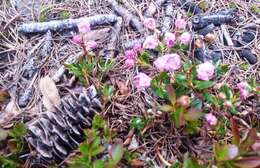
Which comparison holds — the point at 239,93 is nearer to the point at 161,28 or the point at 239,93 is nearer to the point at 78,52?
the point at 161,28

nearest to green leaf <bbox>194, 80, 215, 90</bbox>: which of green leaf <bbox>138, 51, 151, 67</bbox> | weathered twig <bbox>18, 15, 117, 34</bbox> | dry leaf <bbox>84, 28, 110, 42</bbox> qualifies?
green leaf <bbox>138, 51, 151, 67</bbox>

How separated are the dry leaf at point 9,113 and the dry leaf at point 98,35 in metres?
0.54

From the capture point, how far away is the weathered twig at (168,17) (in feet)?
7.16

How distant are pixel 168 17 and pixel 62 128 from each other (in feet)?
3.10

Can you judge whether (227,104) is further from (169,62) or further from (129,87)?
(129,87)

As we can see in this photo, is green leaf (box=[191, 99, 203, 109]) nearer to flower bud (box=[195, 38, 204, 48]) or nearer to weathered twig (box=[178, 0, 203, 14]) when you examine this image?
flower bud (box=[195, 38, 204, 48])

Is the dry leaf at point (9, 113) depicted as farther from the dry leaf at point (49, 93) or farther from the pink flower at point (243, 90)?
the pink flower at point (243, 90)

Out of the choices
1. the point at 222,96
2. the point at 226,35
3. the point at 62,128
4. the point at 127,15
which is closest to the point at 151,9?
the point at 127,15

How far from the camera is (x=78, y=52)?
2078mm

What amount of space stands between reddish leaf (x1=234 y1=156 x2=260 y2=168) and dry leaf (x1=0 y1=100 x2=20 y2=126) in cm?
100

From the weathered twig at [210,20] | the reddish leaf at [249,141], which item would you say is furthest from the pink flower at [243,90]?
the weathered twig at [210,20]

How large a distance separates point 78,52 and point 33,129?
1.82 ft

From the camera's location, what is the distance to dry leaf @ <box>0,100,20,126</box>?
1.80 m

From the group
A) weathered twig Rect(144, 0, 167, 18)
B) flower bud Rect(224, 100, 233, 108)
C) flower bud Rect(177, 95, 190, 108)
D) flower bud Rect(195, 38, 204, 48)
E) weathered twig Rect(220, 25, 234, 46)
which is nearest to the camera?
flower bud Rect(177, 95, 190, 108)
